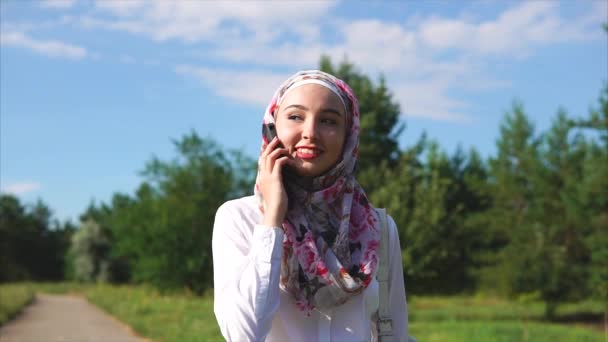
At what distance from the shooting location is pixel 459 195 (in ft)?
141

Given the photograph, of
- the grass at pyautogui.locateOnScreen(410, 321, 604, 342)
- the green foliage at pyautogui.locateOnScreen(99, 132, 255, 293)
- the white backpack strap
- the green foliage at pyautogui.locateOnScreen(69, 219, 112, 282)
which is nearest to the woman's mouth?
the white backpack strap

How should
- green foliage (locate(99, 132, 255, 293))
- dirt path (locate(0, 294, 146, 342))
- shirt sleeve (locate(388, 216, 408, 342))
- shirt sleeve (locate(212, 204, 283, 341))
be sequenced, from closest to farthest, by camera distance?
shirt sleeve (locate(212, 204, 283, 341)) → shirt sleeve (locate(388, 216, 408, 342)) → dirt path (locate(0, 294, 146, 342)) → green foliage (locate(99, 132, 255, 293))

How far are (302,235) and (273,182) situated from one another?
0.18 metres

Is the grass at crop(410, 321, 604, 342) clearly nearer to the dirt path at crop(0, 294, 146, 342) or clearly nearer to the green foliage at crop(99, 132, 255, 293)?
the dirt path at crop(0, 294, 146, 342)

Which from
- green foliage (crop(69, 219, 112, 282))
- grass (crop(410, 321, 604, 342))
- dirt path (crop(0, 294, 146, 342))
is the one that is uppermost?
green foliage (crop(69, 219, 112, 282))

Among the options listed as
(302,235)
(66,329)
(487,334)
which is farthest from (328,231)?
(487,334)

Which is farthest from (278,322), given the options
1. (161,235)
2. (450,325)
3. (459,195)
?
(459,195)

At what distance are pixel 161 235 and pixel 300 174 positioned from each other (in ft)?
97.9

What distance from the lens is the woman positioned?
79.7 inches

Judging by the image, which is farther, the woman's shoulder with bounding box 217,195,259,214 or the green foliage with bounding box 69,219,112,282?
the green foliage with bounding box 69,219,112,282

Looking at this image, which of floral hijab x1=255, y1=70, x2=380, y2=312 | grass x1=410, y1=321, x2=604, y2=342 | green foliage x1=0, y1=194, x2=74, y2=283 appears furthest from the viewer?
green foliage x1=0, y1=194, x2=74, y2=283

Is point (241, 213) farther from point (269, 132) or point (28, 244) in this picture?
point (28, 244)

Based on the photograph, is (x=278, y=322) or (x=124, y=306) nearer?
(x=278, y=322)

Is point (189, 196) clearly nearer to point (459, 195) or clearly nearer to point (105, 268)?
point (459, 195)
